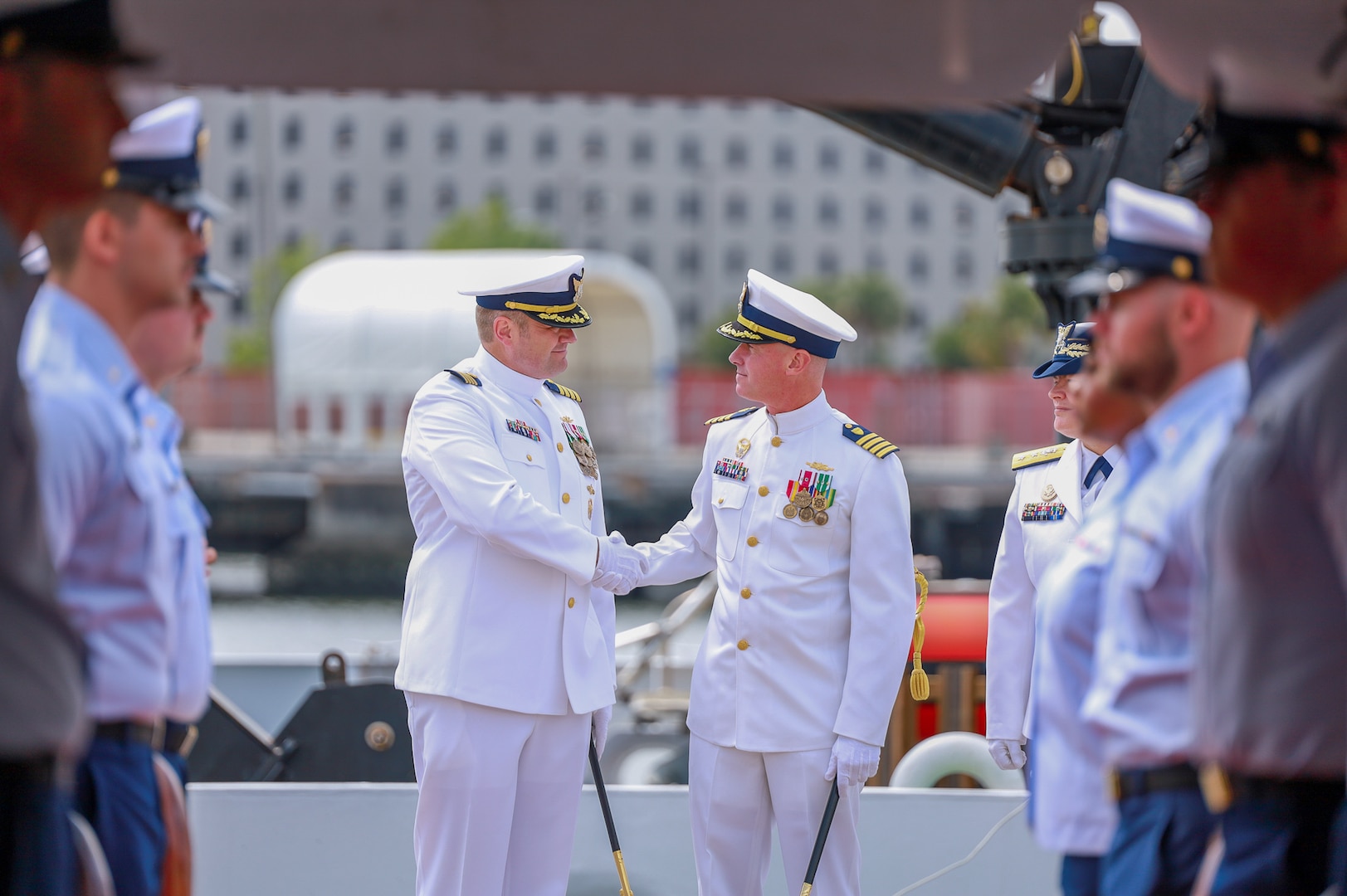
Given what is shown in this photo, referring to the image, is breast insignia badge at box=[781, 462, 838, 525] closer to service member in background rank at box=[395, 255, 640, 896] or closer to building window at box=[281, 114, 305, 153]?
service member in background rank at box=[395, 255, 640, 896]

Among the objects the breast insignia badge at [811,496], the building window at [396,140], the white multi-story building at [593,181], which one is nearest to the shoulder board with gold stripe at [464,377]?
the breast insignia badge at [811,496]

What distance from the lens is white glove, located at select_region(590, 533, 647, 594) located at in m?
3.77

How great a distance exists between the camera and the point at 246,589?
27.6 meters

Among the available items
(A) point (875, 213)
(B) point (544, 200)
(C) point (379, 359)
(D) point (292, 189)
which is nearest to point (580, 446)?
(C) point (379, 359)

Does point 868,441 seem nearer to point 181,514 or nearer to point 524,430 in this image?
point 524,430

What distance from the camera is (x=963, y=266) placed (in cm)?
7112

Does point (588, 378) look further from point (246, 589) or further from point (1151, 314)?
point (1151, 314)

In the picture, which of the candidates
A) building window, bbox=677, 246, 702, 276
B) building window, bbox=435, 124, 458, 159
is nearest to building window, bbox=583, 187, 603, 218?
building window, bbox=677, 246, 702, 276

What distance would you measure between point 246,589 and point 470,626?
2529 centimetres

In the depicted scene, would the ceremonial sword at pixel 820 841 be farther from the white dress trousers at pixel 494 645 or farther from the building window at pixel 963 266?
the building window at pixel 963 266

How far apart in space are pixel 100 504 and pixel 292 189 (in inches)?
2627

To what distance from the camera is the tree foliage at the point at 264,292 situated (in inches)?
1996

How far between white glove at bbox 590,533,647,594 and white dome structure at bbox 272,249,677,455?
97.2ft

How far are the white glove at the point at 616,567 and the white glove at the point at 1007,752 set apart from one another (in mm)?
1130
